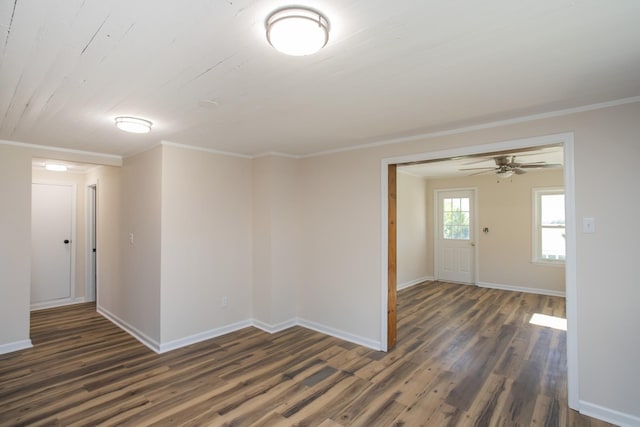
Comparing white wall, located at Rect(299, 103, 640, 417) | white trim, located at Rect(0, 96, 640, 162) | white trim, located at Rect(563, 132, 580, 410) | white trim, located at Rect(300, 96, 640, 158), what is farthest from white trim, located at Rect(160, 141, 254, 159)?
white trim, located at Rect(563, 132, 580, 410)

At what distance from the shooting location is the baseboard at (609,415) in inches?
91.1

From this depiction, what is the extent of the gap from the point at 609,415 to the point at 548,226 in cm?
462

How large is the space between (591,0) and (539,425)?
104 inches

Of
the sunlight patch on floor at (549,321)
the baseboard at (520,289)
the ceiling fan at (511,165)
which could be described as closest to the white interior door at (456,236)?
the baseboard at (520,289)

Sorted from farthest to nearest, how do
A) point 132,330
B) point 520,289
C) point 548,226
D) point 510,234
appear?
point 510,234, point 520,289, point 548,226, point 132,330

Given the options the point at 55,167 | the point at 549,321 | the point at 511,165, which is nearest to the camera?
the point at 549,321

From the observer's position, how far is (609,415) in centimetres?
238

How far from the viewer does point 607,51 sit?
166cm

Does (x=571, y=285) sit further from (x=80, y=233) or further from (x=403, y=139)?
(x=80, y=233)

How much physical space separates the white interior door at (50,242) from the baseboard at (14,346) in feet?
6.49

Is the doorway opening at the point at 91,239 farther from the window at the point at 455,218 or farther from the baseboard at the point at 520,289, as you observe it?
the baseboard at the point at 520,289

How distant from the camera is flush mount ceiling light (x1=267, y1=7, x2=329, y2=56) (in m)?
1.31

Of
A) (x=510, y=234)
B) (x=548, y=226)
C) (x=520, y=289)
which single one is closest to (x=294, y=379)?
(x=520, y=289)

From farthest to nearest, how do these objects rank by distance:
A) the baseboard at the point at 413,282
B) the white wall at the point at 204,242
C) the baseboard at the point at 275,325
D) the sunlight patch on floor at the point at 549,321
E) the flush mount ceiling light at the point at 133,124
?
the baseboard at the point at 413,282, the sunlight patch on floor at the point at 549,321, the baseboard at the point at 275,325, the white wall at the point at 204,242, the flush mount ceiling light at the point at 133,124
